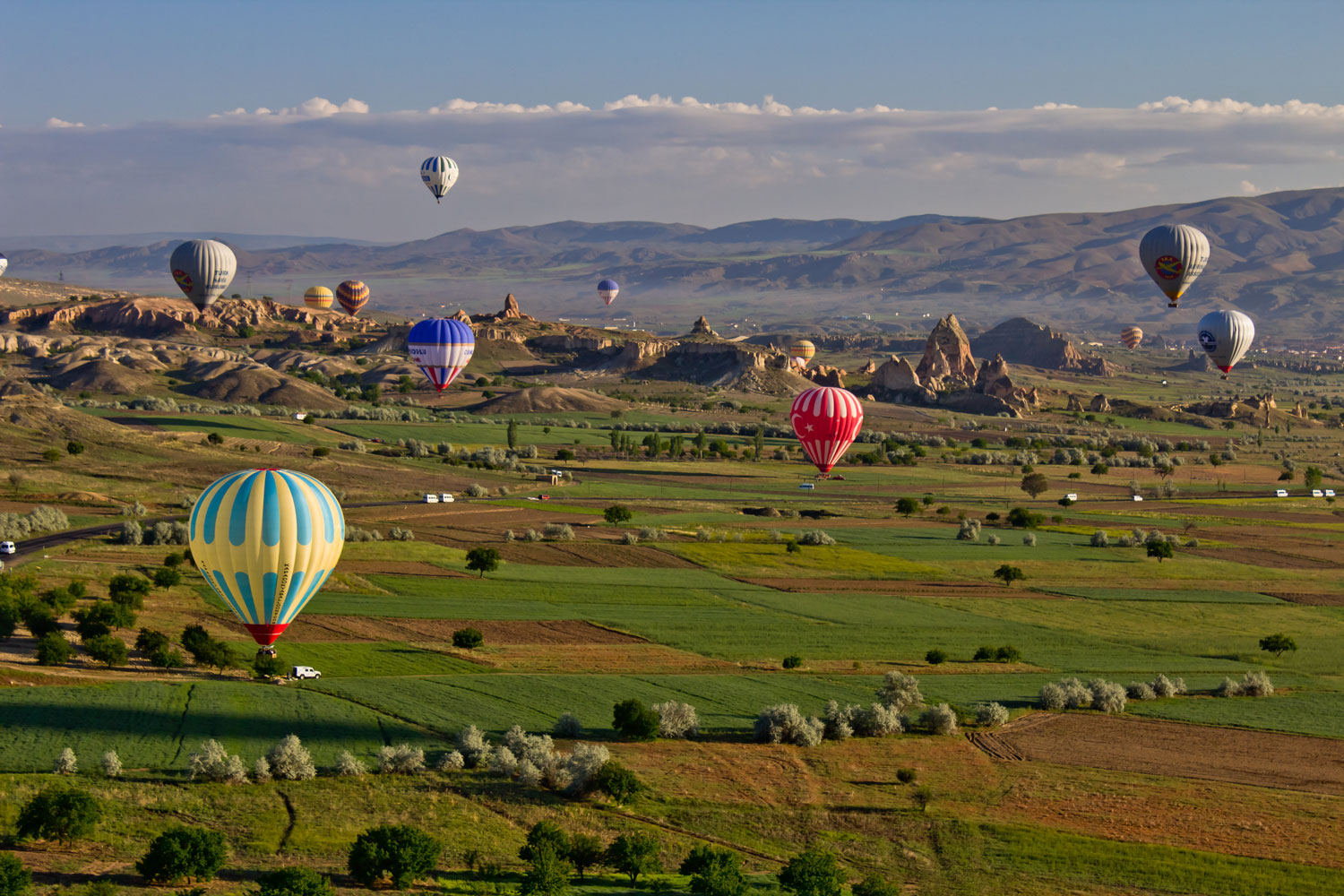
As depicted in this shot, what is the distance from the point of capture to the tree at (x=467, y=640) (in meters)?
56.9

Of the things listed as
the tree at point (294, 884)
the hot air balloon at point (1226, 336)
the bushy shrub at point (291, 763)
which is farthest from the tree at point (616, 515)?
the hot air balloon at point (1226, 336)

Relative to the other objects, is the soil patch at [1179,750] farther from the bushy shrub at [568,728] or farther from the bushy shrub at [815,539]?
the bushy shrub at [815,539]

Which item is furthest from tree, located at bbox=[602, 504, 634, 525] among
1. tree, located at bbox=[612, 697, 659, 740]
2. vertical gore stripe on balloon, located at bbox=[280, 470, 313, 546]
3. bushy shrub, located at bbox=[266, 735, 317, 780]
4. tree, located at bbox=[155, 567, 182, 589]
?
bushy shrub, located at bbox=[266, 735, 317, 780]

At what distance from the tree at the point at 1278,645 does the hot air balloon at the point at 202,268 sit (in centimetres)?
13542

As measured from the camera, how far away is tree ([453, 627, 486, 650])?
5694 cm

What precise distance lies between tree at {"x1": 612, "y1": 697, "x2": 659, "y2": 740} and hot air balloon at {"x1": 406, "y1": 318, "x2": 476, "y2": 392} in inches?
3955

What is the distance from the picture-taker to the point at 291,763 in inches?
1570

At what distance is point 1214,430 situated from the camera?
183 metres

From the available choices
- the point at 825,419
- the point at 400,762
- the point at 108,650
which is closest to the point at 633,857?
the point at 400,762

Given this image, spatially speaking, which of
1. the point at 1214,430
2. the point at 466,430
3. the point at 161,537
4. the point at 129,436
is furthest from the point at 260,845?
the point at 1214,430

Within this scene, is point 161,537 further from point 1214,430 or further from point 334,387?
point 1214,430

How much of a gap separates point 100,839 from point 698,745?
1866cm

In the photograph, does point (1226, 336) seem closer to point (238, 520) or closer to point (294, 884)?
point (238, 520)

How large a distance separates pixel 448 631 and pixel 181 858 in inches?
1087
